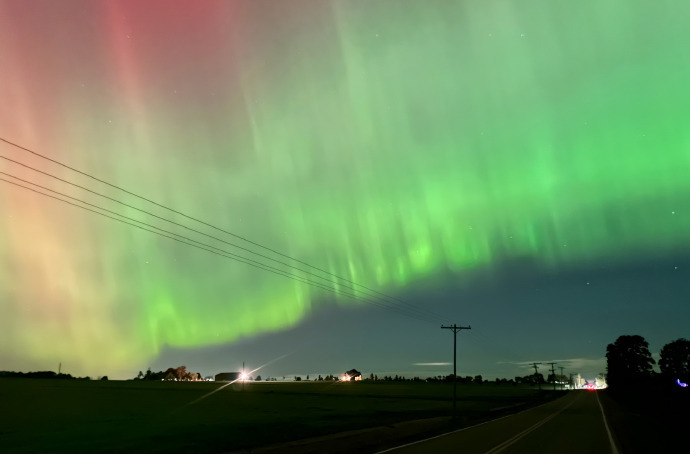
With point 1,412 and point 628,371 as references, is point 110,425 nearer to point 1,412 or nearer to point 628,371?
→ point 1,412

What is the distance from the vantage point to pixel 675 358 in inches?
7215

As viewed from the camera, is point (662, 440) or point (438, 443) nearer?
point (438, 443)

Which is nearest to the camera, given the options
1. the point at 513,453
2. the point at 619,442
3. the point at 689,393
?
the point at 513,453

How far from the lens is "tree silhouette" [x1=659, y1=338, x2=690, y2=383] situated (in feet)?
583

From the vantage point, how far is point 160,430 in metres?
35.5

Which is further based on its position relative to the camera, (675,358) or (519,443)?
(675,358)

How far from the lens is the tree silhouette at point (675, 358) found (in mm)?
177725

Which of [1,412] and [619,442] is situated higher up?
[619,442]

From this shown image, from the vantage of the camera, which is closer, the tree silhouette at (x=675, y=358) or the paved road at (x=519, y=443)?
the paved road at (x=519, y=443)

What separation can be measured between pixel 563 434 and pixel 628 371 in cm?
20160

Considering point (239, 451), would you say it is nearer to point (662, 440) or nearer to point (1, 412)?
point (662, 440)

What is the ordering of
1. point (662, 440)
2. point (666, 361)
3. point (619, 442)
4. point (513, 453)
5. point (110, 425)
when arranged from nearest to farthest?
point (513, 453) → point (619, 442) → point (662, 440) → point (110, 425) → point (666, 361)

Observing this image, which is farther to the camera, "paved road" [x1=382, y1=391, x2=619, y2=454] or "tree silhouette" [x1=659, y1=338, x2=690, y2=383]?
"tree silhouette" [x1=659, y1=338, x2=690, y2=383]

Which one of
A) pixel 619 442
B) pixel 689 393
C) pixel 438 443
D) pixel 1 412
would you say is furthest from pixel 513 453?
pixel 689 393
